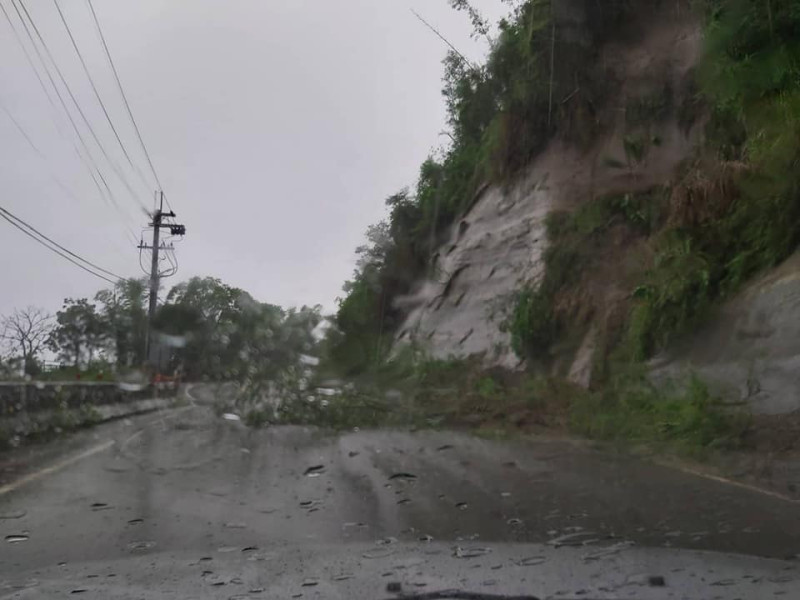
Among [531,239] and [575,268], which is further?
[531,239]

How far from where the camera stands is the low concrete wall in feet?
50.3

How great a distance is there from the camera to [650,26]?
80.6 feet

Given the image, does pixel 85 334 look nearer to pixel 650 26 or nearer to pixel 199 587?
pixel 650 26

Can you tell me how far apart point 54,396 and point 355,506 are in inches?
441

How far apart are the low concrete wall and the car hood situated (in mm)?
10307

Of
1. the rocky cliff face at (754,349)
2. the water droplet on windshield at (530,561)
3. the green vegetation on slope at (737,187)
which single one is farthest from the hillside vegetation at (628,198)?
the water droplet on windshield at (530,561)

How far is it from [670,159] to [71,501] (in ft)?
55.5

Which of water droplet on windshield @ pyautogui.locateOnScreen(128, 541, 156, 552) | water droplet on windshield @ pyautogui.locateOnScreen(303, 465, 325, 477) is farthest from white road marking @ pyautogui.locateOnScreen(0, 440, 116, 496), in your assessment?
water droplet on windshield @ pyautogui.locateOnScreen(128, 541, 156, 552)

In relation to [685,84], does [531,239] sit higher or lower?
lower

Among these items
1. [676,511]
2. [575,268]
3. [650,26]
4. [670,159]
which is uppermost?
[650,26]

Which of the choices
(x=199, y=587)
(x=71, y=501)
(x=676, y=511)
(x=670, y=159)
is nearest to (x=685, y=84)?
(x=670, y=159)

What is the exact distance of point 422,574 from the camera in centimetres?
512

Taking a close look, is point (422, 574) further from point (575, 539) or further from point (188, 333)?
point (188, 333)

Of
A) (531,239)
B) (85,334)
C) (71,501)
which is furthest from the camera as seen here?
(85,334)
